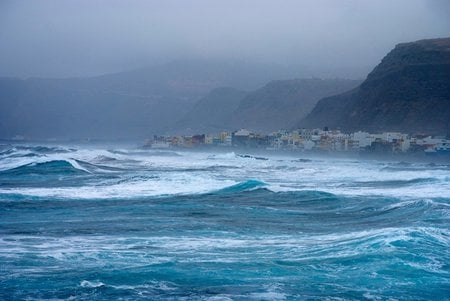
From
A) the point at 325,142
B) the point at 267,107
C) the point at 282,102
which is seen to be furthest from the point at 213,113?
the point at 325,142

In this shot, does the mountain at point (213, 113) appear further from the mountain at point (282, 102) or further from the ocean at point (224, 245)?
the ocean at point (224, 245)

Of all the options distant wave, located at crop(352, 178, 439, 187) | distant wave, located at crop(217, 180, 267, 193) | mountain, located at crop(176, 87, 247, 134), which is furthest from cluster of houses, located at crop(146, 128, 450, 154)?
distant wave, located at crop(217, 180, 267, 193)

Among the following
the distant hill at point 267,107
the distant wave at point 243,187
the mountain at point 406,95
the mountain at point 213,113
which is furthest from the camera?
the mountain at point 213,113

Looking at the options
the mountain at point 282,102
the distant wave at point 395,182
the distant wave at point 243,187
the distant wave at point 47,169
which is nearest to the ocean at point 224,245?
the distant wave at point 243,187

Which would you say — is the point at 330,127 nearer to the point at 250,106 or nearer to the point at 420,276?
the point at 250,106

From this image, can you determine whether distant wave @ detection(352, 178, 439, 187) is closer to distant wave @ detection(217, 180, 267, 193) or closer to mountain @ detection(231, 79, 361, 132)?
distant wave @ detection(217, 180, 267, 193)

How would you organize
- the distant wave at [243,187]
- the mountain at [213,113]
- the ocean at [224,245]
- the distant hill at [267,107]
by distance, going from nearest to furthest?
the ocean at [224,245]
the distant wave at [243,187]
the distant hill at [267,107]
the mountain at [213,113]

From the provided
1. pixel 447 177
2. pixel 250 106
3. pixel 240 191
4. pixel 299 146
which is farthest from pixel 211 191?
pixel 250 106
